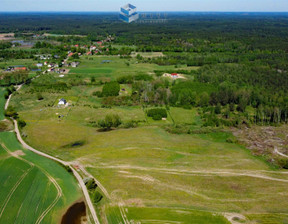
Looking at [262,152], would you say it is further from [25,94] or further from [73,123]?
[25,94]

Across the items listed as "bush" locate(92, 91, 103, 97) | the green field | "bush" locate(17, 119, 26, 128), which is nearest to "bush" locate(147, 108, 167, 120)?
"bush" locate(92, 91, 103, 97)

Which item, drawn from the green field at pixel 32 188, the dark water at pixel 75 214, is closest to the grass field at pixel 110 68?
the green field at pixel 32 188

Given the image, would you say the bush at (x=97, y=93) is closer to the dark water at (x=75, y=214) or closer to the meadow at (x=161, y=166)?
the meadow at (x=161, y=166)

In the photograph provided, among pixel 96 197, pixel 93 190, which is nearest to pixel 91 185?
pixel 93 190

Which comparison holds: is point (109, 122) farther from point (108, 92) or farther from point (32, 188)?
point (32, 188)

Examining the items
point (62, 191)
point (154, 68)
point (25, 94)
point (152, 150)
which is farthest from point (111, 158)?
point (154, 68)

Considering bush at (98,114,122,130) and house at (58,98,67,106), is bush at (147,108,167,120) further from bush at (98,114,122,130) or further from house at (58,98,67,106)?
house at (58,98,67,106)

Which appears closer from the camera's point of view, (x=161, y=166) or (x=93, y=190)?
(x=93, y=190)
